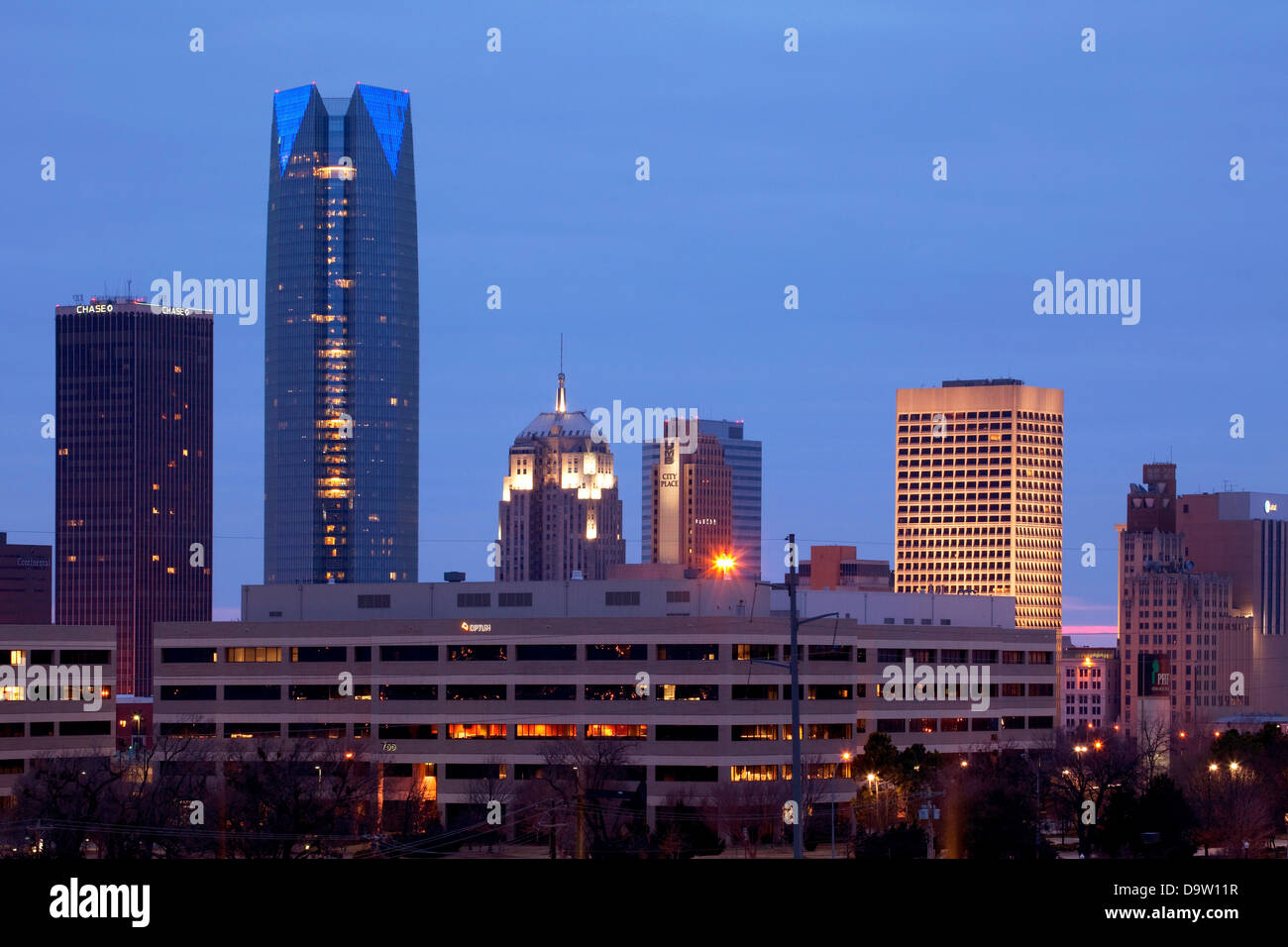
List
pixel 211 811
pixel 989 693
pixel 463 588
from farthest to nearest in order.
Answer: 1. pixel 989 693
2. pixel 463 588
3. pixel 211 811

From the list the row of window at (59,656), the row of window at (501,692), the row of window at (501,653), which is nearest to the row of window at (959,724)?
the row of window at (501,692)

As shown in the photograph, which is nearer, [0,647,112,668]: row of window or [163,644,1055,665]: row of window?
[163,644,1055,665]: row of window

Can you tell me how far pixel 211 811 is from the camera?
104625mm

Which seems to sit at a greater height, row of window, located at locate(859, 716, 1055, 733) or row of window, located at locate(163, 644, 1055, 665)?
row of window, located at locate(163, 644, 1055, 665)

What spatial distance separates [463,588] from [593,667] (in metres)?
15.8
